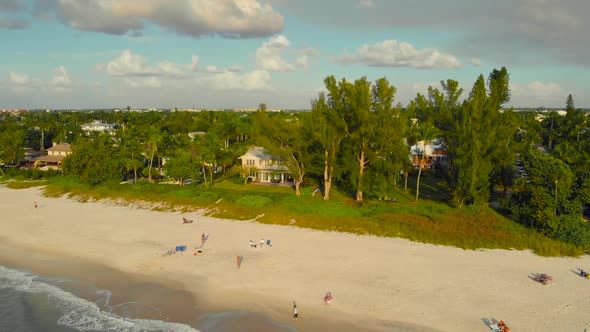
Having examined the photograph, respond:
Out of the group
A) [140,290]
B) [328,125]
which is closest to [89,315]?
[140,290]

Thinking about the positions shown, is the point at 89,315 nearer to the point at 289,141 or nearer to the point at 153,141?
the point at 289,141

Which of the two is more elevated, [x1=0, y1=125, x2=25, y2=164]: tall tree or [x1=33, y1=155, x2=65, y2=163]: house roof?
[x1=0, y1=125, x2=25, y2=164]: tall tree

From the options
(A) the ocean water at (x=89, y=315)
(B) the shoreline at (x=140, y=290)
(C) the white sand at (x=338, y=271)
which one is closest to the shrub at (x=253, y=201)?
(C) the white sand at (x=338, y=271)

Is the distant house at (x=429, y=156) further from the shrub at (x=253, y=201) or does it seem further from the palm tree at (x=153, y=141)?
the palm tree at (x=153, y=141)

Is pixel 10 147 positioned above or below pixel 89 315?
above

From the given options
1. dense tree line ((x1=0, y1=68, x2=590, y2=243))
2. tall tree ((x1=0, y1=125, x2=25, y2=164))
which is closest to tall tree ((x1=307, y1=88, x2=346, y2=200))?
dense tree line ((x1=0, y1=68, x2=590, y2=243))

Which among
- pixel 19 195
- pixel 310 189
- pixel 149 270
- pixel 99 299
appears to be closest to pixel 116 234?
pixel 149 270

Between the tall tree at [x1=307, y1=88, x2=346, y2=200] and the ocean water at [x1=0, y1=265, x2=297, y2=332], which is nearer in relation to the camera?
the ocean water at [x1=0, y1=265, x2=297, y2=332]

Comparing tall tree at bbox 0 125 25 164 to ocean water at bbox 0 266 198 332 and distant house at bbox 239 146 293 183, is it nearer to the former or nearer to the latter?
distant house at bbox 239 146 293 183
